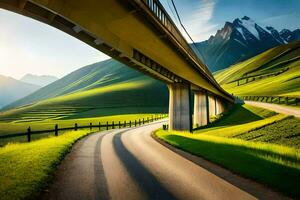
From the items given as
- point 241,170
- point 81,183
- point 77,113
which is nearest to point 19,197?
point 81,183

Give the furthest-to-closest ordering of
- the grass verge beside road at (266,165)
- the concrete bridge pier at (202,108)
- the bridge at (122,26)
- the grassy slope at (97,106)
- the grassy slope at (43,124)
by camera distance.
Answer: the grassy slope at (97,106) < the grassy slope at (43,124) < the concrete bridge pier at (202,108) < the bridge at (122,26) < the grass verge beside road at (266,165)

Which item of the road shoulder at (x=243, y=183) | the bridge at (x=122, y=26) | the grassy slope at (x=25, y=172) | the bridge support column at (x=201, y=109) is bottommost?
the road shoulder at (x=243, y=183)

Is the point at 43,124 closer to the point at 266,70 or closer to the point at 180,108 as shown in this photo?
the point at 180,108

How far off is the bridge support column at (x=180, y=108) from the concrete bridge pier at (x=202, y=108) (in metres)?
17.5

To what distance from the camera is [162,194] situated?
8.02 meters

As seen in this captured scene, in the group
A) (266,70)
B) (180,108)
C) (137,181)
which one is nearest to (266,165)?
(137,181)

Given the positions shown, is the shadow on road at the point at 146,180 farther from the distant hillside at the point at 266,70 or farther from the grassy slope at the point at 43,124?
the distant hillside at the point at 266,70

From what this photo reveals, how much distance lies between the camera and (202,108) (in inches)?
2232

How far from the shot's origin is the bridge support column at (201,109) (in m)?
56.1

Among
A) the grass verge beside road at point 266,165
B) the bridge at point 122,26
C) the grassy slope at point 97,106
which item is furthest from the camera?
the grassy slope at point 97,106

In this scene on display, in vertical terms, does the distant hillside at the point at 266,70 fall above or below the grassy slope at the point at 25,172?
above

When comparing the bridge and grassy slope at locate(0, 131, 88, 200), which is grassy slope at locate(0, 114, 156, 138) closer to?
the bridge

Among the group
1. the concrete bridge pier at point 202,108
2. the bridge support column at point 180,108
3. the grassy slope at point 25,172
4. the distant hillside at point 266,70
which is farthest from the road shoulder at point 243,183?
the distant hillside at point 266,70

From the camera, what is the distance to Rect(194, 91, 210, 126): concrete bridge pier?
2196 inches
